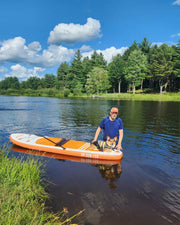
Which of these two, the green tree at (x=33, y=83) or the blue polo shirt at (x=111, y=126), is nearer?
the blue polo shirt at (x=111, y=126)

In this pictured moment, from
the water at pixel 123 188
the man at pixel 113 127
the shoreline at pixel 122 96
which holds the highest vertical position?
the shoreline at pixel 122 96

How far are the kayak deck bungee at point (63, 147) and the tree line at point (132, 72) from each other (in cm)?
5379

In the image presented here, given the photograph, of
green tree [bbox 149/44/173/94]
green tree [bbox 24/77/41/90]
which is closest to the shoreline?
green tree [bbox 149/44/173/94]

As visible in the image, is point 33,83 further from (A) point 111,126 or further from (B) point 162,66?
(A) point 111,126

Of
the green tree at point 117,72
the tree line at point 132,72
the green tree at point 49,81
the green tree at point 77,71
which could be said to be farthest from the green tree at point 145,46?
the green tree at point 49,81

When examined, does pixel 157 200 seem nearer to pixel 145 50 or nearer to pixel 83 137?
pixel 83 137

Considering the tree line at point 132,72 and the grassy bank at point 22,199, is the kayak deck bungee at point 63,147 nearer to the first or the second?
the grassy bank at point 22,199

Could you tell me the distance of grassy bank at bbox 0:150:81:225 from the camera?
3.17 meters

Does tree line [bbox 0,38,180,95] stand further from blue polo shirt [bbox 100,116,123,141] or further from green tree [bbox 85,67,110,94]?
blue polo shirt [bbox 100,116,123,141]

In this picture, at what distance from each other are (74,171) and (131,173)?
A: 2.37 meters

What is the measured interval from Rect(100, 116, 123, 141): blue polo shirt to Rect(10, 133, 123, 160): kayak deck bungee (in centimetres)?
90

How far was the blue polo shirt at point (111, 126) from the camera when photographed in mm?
7582

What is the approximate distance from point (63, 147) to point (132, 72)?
5772 cm

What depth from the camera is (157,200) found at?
4996 millimetres
